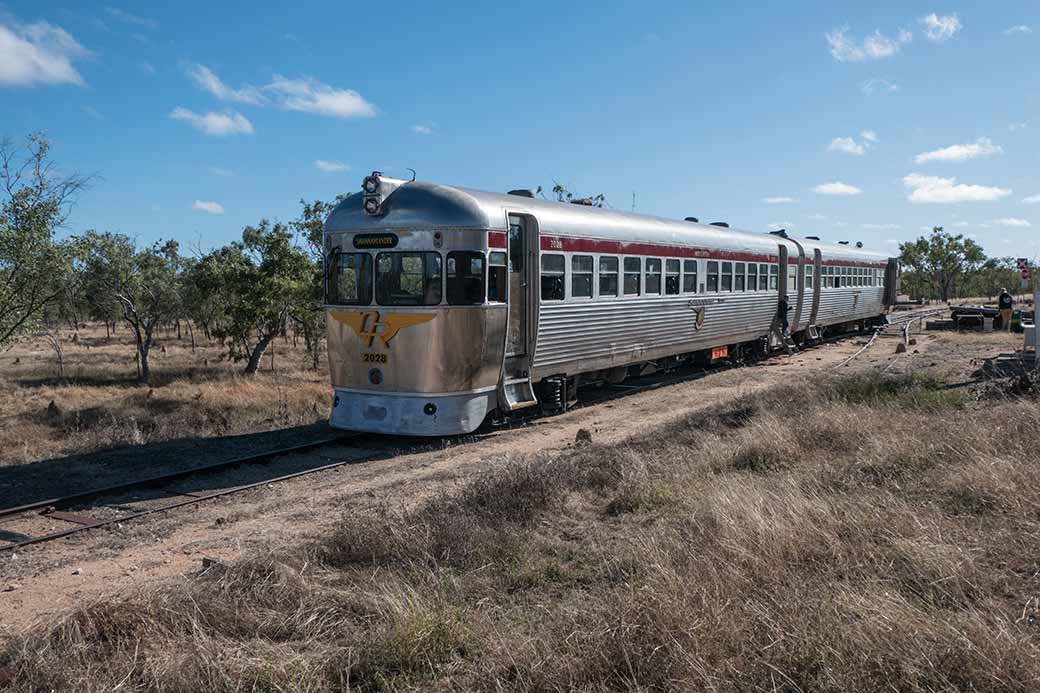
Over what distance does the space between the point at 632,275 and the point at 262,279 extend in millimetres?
16209

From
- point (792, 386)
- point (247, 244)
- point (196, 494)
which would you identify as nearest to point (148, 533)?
point (196, 494)

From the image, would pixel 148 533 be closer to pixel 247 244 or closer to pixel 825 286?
pixel 247 244

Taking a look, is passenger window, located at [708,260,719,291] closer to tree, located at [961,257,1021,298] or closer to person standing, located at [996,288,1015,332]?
person standing, located at [996,288,1015,332]

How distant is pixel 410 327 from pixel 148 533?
4.51m

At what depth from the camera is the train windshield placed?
1142cm

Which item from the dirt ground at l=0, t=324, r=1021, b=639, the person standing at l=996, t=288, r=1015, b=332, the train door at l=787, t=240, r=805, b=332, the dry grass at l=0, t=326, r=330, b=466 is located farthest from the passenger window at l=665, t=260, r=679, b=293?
the person standing at l=996, t=288, r=1015, b=332

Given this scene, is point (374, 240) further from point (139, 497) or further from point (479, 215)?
point (139, 497)

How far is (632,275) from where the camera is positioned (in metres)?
14.8

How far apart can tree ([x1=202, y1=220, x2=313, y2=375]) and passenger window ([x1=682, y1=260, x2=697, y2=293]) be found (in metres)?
14.7

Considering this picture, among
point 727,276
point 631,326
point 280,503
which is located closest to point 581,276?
point 631,326

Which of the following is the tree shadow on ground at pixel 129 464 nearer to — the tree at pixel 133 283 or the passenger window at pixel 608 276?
the passenger window at pixel 608 276

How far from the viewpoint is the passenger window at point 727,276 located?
18.9m

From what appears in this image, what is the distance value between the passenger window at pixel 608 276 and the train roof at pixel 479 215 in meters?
0.45

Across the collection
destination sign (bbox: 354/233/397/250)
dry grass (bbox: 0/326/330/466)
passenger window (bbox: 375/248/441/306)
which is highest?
destination sign (bbox: 354/233/397/250)
